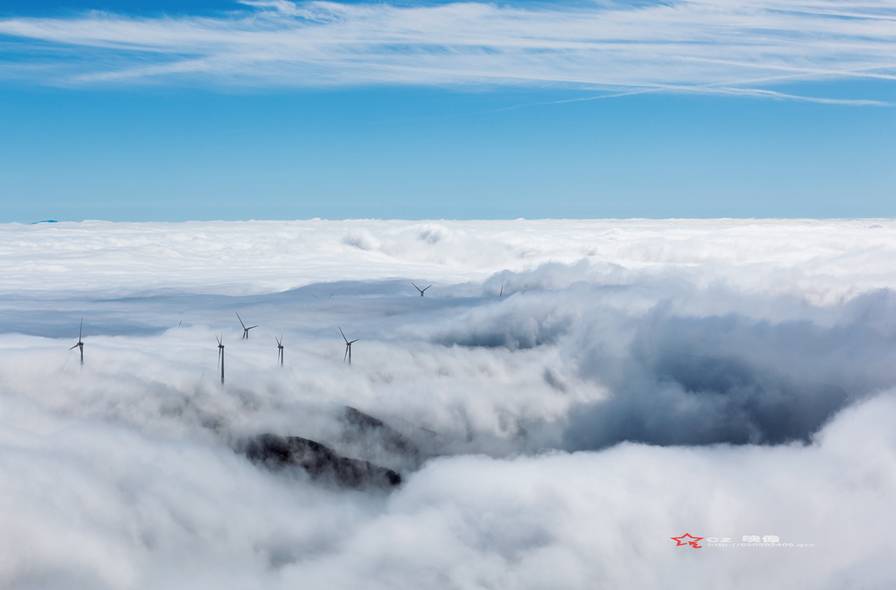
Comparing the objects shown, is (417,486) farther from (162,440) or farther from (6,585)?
(6,585)

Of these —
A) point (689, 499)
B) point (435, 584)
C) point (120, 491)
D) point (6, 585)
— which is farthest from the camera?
point (689, 499)

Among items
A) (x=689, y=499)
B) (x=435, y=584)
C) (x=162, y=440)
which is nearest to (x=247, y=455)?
(x=162, y=440)

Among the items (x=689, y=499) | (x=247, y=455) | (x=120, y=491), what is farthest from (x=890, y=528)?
(x=120, y=491)

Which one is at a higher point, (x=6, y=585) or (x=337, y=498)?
(x=6, y=585)

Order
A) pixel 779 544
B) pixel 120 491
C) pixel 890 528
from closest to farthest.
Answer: pixel 890 528 → pixel 120 491 → pixel 779 544

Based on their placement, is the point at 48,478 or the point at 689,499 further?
the point at 689,499


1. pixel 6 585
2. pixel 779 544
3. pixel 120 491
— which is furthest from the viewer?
pixel 779 544

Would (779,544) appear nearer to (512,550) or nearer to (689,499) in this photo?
(689,499)

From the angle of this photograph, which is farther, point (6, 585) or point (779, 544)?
point (779, 544)

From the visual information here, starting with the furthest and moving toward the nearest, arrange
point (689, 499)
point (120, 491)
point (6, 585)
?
point (689, 499), point (120, 491), point (6, 585)
